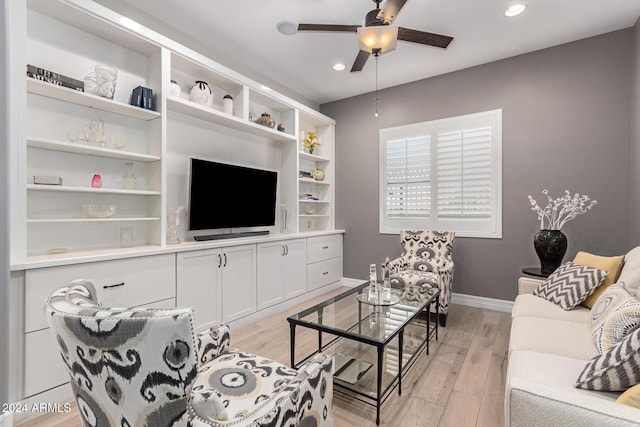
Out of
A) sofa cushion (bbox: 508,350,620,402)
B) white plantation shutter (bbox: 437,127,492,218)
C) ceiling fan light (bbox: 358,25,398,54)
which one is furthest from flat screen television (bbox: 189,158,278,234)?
sofa cushion (bbox: 508,350,620,402)

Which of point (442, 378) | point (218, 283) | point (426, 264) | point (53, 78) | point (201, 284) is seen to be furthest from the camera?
point (426, 264)

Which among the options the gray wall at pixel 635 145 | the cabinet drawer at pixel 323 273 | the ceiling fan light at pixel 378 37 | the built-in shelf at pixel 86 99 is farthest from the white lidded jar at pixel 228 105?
the gray wall at pixel 635 145

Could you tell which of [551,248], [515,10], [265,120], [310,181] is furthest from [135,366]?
[310,181]

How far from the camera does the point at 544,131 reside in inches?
127

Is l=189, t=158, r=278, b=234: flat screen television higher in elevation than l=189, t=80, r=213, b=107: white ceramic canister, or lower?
lower

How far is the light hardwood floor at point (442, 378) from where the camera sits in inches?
67.6

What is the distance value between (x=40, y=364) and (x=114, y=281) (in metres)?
0.57

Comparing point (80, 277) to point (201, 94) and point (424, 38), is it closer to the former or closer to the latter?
point (201, 94)

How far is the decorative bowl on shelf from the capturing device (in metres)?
2.26

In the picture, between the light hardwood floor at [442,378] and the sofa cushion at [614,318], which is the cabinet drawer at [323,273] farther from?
the sofa cushion at [614,318]

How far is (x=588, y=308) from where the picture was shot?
2.13 meters

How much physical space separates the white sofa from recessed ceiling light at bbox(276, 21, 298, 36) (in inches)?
117

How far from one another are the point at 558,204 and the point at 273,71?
353cm

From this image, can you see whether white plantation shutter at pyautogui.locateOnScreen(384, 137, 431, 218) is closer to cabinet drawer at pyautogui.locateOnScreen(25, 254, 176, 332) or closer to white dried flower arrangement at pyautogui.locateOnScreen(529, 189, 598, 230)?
white dried flower arrangement at pyautogui.locateOnScreen(529, 189, 598, 230)
